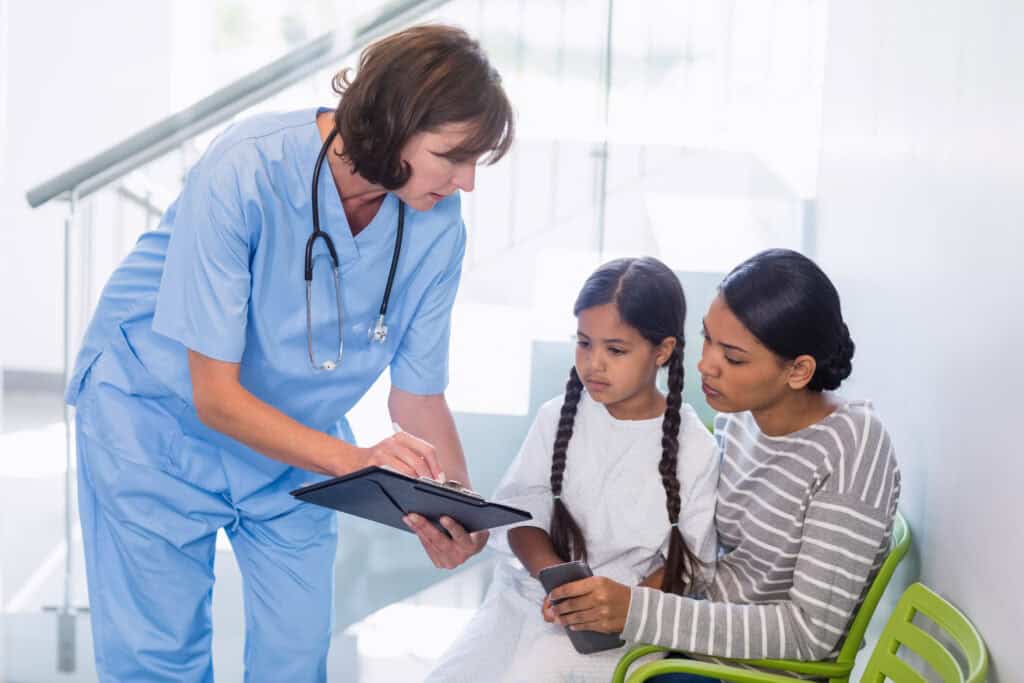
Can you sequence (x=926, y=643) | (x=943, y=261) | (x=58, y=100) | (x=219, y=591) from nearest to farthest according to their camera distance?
(x=926, y=643)
(x=943, y=261)
(x=58, y=100)
(x=219, y=591)

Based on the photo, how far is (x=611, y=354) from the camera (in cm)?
189

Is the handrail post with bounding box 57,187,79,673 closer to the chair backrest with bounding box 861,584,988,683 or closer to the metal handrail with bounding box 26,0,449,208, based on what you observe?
the metal handrail with bounding box 26,0,449,208

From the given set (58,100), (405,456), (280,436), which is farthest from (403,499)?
(58,100)

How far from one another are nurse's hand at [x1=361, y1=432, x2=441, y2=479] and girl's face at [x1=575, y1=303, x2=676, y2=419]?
0.43 metres

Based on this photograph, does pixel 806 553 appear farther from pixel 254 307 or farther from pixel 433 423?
pixel 254 307

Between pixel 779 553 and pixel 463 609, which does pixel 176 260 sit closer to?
pixel 779 553

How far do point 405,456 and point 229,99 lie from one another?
3.51 feet

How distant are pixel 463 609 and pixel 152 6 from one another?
1283mm

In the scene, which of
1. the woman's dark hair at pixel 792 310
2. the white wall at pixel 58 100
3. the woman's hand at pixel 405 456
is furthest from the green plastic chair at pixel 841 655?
the white wall at pixel 58 100

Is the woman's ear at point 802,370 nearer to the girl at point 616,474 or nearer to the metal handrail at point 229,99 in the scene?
the girl at point 616,474

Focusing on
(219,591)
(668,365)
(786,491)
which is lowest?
(219,591)

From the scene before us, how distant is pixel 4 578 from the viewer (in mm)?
2439

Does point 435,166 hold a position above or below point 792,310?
above

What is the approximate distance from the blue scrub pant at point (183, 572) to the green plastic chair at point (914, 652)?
1.70 feet
